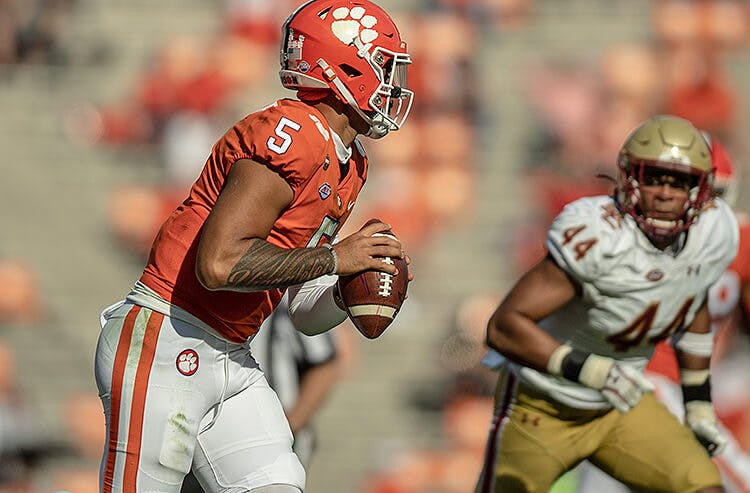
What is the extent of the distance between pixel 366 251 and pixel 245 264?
320mm

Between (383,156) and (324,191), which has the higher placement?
(324,191)

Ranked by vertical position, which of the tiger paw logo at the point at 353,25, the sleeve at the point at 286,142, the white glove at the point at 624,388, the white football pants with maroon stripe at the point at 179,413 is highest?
the tiger paw logo at the point at 353,25

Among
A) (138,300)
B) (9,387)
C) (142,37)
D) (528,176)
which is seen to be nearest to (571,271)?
(138,300)

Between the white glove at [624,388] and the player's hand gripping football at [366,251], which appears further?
the white glove at [624,388]

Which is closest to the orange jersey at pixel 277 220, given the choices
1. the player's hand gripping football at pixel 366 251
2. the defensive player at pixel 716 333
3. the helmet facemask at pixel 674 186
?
the player's hand gripping football at pixel 366 251

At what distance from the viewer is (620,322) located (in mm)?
3830

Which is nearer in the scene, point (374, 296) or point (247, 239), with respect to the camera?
point (247, 239)

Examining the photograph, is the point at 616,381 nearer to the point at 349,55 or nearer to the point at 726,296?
the point at 349,55

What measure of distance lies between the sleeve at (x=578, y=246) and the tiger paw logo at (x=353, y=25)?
99cm

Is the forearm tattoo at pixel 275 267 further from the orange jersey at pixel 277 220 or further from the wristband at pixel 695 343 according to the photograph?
the wristband at pixel 695 343

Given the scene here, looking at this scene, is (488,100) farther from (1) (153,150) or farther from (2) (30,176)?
(2) (30,176)

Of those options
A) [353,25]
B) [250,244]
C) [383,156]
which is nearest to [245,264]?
[250,244]

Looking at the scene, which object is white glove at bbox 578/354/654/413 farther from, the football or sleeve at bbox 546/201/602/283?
the football

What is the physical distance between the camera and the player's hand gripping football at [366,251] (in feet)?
9.50
